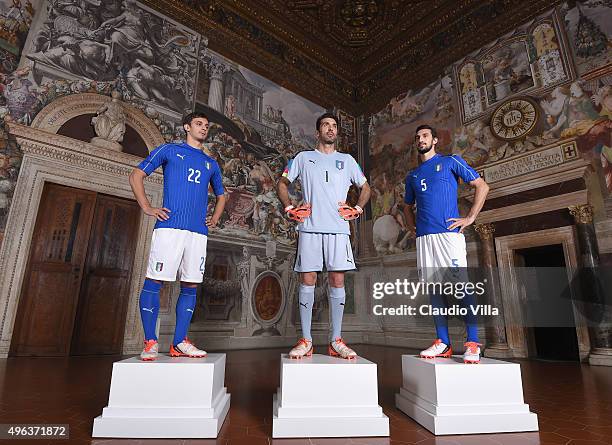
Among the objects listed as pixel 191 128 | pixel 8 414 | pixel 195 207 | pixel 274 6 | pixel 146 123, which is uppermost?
pixel 274 6

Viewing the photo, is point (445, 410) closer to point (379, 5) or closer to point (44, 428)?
point (44, 428)

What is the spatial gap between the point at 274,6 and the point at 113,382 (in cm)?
1041

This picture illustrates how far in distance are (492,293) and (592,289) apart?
1.73 meters

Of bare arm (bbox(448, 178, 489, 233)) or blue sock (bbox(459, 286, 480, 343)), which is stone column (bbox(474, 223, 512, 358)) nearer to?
blue sock (bbox(459, 286, 480, 343))

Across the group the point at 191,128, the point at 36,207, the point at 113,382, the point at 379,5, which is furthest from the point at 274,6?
the point at 113,382

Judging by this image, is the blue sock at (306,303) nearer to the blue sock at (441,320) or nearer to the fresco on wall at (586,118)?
the blue sock at (441,320)

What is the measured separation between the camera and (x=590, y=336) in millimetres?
6117

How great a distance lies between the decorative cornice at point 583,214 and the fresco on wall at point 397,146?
10.4 feet

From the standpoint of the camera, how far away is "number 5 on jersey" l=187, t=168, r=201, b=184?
2.94m

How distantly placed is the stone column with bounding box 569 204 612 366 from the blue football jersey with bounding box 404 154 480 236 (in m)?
4.71

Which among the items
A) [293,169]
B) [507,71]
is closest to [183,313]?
[293,169]

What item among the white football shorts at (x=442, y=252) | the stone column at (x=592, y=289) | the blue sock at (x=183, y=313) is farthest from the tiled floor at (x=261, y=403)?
the white football shorts at (x=442, y=252)

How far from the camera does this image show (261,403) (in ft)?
10.0

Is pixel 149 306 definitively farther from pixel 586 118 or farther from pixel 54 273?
pixel 586 118
